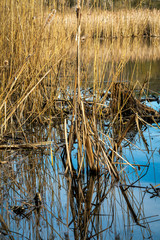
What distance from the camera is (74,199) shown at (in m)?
1.49

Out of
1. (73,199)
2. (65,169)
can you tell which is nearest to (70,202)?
(73,199)

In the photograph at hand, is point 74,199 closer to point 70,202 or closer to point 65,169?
point 70,202

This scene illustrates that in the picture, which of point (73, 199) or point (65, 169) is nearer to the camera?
point (73, 199)

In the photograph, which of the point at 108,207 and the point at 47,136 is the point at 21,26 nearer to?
the point at 47,136

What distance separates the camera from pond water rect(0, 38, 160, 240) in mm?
1221

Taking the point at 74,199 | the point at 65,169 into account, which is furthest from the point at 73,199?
the point at 65,169

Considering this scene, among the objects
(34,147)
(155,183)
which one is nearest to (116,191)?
(155,183)

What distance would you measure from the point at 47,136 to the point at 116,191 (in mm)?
969

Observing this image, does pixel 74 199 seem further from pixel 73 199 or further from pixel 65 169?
pixel 65 169

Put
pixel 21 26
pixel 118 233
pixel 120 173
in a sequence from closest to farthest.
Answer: pixel 118 233 < pixel 120 173 < pixel 21 26

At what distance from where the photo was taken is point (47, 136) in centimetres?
241

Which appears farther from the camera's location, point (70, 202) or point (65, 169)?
point (65, 169)

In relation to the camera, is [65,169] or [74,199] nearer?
[74,199]

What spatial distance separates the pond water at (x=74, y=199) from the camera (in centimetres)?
122
